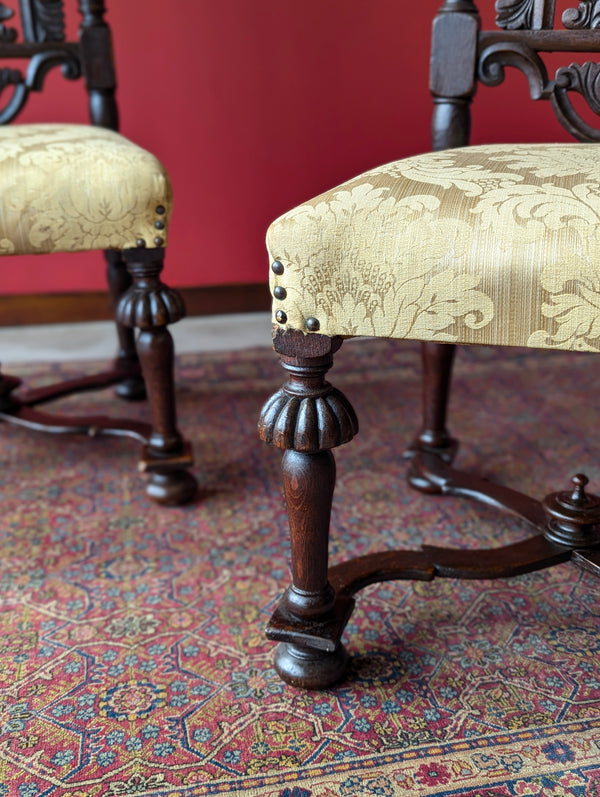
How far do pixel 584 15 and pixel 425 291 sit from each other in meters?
0.50

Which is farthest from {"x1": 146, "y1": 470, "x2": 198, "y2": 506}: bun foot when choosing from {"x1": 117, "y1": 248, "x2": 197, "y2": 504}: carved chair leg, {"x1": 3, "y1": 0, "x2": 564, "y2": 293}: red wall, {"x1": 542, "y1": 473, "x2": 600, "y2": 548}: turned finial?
{"x1": 3, "y1": 0, "x2": 564, "y2": 293}: red wall

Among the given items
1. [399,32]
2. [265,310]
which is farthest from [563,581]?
[399,32]

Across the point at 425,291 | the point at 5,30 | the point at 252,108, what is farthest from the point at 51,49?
the point at 425,291

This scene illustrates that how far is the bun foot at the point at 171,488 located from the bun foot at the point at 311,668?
0.44 meters

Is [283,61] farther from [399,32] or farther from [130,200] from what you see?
[130,200]

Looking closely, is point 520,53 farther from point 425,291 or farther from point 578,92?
point 425,291

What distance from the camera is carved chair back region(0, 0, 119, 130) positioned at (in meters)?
1.37

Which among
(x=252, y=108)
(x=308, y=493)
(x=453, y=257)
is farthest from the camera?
(x=252, y=108)

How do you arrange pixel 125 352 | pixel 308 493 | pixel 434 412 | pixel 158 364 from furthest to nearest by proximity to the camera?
pixel 125 352 → pixel 434 412 → pixel 158 364 → pixel 308 493

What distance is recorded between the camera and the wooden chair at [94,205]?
42.8 inches

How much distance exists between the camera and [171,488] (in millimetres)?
1314

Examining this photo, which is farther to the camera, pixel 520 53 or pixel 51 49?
pixel 51 49

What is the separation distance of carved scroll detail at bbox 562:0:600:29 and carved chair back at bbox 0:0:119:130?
76 centimetres

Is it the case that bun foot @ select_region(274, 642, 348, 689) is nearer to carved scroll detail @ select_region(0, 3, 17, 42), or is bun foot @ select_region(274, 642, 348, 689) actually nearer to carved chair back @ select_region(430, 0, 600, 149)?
carved chair back @ select_region(430, 0, 600, 149)
